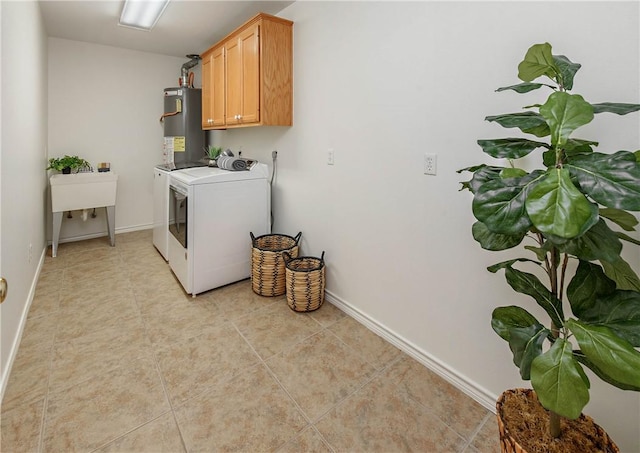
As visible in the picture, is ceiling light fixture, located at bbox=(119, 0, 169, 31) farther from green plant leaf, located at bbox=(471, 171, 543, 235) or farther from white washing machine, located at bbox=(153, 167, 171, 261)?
green plant leaf, located at bbox=(471, 171, 543, 235)

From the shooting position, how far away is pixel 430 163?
1835 mm

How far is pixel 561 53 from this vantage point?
1.33 m

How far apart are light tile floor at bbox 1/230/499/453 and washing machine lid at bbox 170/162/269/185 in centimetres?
101

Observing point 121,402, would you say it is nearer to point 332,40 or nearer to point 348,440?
point 348,440

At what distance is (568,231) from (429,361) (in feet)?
4.82

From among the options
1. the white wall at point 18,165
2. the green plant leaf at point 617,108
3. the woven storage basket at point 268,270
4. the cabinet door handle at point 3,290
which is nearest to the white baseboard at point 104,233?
the white wall at point 18,165

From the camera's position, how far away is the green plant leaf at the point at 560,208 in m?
0.73

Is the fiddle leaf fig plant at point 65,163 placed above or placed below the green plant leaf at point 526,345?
above

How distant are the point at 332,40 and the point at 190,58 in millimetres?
3025

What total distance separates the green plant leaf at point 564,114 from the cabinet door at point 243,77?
7.85 ft

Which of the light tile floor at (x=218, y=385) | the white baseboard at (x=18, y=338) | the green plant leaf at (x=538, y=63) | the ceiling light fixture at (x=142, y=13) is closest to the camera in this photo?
the green plant leaf at (x=538, y=63)

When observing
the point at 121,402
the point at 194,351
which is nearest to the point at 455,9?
the point at 194,351

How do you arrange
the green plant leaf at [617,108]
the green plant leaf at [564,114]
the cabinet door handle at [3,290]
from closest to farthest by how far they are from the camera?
the cabinet door handle at [3,290] → the green plant leaf at [564,114] → the green plant leaf at [617,108]

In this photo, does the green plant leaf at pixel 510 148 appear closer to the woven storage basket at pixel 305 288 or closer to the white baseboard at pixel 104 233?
the woven storage basket at pixel 305 288
